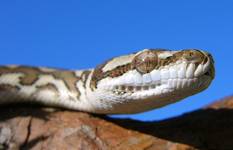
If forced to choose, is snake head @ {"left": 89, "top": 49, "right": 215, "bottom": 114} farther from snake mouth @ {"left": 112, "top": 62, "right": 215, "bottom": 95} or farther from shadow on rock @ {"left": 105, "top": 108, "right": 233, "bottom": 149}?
shadow on rock @ {"left": 105, "top": 108, "right": 233, "bottom": 149}

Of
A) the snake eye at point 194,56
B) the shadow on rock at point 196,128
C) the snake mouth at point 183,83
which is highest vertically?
the snake eye at point 194,56

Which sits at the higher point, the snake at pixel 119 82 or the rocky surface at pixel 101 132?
the snake at pixel 119 82

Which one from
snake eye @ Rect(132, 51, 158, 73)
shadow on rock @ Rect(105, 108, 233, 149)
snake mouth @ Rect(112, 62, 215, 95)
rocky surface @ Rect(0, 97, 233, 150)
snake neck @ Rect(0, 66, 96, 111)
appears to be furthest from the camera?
snake neck @ Rect(0, 66, 96, 111)

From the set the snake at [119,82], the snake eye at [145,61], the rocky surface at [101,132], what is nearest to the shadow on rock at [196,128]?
the rocky surface at [101,132]

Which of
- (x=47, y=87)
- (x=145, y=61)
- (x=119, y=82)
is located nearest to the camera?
(x=145, y=61)

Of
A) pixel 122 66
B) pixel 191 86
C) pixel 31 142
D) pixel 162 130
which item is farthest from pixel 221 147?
pixel 31 142

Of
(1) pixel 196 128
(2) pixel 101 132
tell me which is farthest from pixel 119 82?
(1) pixel 196 128

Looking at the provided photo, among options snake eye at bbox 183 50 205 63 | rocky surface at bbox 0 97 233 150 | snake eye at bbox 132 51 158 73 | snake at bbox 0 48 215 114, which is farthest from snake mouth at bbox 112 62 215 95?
rocky surface at bbox 0 97 233 150

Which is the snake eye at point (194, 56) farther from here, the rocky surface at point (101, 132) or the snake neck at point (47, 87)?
the snake neck at point (47, 87)

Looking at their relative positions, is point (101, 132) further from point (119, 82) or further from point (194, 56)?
point (194, 56)
